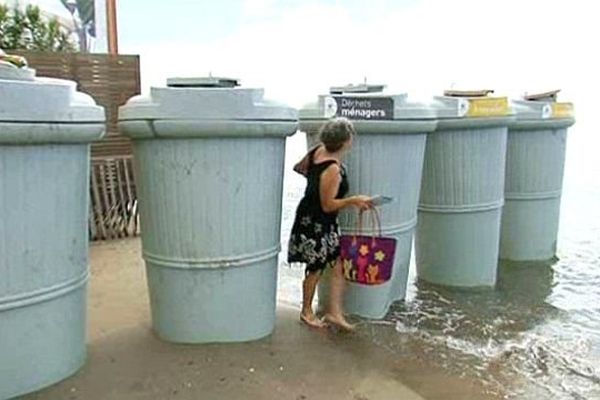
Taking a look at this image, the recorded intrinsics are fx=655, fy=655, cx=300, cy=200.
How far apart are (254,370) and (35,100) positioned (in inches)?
54.5

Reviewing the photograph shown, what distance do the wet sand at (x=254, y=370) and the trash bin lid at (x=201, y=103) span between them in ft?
3.42

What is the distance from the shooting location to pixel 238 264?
2.95 m

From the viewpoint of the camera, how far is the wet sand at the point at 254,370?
8.44 ft

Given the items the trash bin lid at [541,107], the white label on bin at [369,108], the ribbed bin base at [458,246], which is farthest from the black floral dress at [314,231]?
the trash bin lid at [541,107]

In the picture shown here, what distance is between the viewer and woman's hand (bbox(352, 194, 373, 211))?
322 centimetres

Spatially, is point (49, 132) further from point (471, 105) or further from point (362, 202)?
point (471, 105)

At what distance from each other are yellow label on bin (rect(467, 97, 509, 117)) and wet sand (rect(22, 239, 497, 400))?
68.8 inches

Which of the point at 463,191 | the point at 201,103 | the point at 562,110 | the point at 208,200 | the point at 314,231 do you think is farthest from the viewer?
the point at 562,110

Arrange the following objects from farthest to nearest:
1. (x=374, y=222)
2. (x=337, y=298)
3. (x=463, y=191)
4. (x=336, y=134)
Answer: (x=463, y=191)
(x=374, y=222)
(x=337, y=298)
(x=336, y=134)

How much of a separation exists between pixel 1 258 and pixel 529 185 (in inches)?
164

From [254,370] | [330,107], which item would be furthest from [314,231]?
[254,370]

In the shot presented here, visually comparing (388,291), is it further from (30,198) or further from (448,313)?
(30,198)

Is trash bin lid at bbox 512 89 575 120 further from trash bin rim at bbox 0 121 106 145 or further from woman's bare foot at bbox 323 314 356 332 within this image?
trash bin rim at bbox 0 121 106 145

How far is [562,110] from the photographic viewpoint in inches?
205
